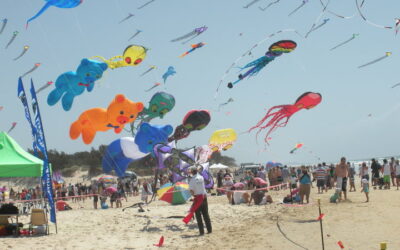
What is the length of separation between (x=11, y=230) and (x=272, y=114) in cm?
837

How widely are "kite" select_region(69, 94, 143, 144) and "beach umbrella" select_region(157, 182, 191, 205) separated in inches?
111

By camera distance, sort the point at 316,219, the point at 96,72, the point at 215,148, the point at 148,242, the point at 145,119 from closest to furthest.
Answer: the point at 148,242
the point at 316,219
the point at 96,72
the point at 145,119
the point at 215,148

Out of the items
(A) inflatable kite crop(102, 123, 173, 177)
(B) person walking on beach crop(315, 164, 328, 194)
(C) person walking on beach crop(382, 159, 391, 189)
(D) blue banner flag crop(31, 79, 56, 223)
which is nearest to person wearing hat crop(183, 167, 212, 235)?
(D) blue banner flag crop(31, 79, 56, 223)

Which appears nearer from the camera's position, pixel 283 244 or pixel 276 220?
pixel 283 244

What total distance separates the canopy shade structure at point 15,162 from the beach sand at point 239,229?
4.26ft

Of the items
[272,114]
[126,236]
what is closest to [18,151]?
[126,236]

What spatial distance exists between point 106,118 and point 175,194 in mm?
3610

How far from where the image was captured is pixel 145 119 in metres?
17.5

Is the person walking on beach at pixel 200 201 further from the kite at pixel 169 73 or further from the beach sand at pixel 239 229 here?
the kite at pixel 169 73

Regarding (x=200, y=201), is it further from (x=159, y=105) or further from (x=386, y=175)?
(x=386, y=175)

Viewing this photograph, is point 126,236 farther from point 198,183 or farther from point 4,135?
point 4,135

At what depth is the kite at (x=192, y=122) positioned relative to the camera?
1683 centimetres

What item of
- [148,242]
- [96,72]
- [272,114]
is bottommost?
[148,242]

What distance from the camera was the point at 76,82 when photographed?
1404 centimetres
